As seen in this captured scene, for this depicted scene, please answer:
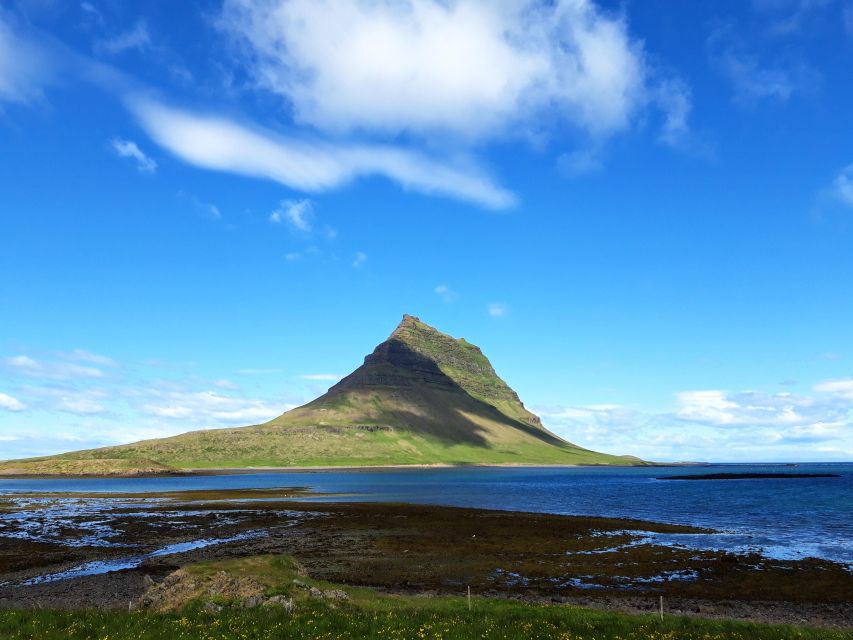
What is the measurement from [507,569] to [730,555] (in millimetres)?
20862

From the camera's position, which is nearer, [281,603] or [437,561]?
[281,603]

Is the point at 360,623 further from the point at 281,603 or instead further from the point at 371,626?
the point at 281,603

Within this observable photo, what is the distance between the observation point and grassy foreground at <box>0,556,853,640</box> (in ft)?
76.4

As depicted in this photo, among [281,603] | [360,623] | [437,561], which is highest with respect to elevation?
[360,623]

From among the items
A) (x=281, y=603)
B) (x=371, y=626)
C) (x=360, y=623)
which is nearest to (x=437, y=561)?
(x=281, y=603)

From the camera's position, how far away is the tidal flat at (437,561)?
37.8 metres

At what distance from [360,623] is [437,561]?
2776 centimetres

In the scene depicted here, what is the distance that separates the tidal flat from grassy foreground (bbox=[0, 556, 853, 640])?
4.60m

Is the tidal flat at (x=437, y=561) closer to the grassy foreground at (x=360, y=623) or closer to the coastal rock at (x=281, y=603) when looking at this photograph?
the coastal rock at (x=281, y=603)

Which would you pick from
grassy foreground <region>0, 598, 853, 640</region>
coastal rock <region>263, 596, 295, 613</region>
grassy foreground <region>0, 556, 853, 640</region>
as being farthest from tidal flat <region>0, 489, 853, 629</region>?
grassy foreground <region>0, 598, 853, 640</region>

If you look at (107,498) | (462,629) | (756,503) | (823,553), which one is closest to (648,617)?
(462,629)

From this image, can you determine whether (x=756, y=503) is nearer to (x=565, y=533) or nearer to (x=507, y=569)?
(x=565, y=533)

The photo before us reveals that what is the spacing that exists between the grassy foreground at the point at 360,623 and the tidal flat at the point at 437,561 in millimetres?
4600

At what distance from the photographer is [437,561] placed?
51.6 metres
